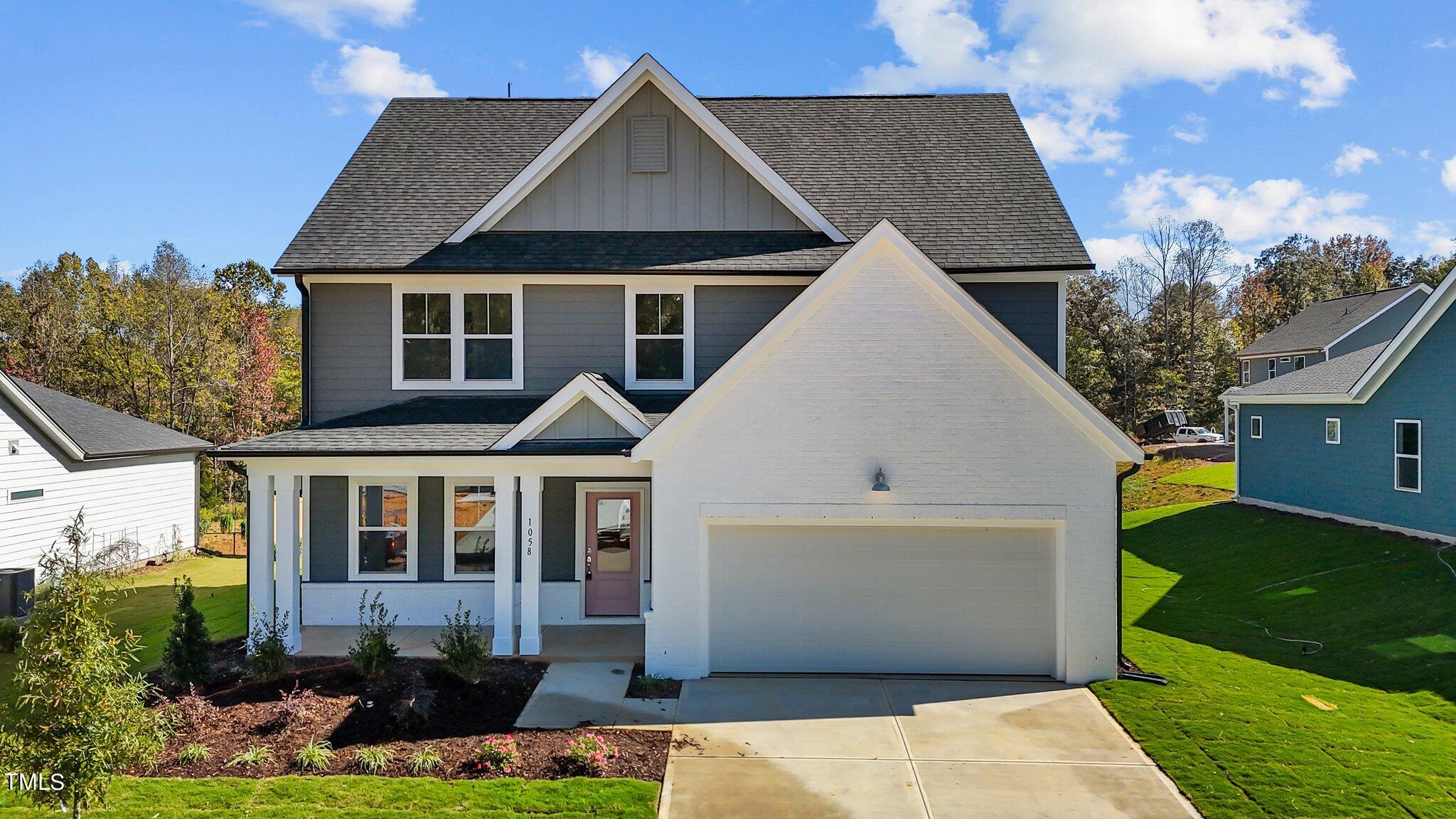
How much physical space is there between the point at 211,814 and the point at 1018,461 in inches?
366

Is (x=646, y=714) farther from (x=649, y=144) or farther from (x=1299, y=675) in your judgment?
(x=649, y=144)

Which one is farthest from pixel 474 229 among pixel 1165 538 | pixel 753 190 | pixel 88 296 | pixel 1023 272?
pixel 88 296

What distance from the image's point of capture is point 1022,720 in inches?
366

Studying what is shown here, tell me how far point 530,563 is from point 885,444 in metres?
5.29

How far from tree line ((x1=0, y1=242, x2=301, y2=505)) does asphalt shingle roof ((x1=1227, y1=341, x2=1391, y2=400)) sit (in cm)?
3510

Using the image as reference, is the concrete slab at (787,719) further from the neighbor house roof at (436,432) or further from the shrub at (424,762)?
the neighbor house roof at (436,432)

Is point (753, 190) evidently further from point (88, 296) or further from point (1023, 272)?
point (88, 296)

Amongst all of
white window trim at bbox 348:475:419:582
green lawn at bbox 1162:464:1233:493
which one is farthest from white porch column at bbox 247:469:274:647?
green lawn at bbox 1162:464:1233:493

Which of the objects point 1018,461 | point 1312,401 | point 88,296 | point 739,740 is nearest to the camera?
point 739,740

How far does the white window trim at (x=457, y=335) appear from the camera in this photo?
13578 mm

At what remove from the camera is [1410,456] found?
1766 centimetres

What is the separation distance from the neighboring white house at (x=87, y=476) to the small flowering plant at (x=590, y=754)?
561 inches

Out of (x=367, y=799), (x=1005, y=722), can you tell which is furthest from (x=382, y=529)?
(x=1005, y=722)

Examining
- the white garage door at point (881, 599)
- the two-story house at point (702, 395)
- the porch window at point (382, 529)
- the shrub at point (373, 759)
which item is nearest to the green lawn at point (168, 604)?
the two-story house at point (702, 395)
